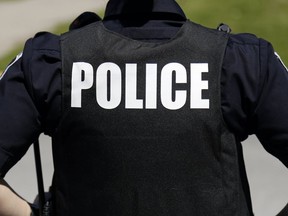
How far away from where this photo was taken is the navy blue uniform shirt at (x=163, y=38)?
1.70m

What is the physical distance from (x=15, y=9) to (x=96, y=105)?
9828 mm

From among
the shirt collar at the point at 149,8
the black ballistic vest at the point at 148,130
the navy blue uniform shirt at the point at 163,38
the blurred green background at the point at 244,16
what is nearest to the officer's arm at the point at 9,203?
the navy blue uniform shirt at the point at 163,38

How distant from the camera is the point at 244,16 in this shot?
984cm

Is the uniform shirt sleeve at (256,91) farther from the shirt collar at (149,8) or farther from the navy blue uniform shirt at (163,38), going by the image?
the shirt collar at (149,8)

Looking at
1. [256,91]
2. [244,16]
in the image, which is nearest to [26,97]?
[256,91]

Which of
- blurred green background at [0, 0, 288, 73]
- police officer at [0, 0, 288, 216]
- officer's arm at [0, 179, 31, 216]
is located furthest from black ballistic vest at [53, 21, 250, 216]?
blurred green background at [0, 0, 288, 73]

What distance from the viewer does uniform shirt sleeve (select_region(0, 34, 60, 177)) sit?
173 centimetres

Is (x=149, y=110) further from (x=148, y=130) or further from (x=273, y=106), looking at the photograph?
(x=273, y=106)

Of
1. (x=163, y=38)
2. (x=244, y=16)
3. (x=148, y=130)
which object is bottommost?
(x=244, y=16)

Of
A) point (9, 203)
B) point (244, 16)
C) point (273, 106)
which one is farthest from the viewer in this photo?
point (244, 16)

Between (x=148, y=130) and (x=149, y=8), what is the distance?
29 cm

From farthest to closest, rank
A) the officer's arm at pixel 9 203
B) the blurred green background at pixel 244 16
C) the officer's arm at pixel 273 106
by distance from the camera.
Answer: the blurred green background at pixel 244 16 → the officer's arm at pixel 9 203 → the officer's arm at pixel 273 106

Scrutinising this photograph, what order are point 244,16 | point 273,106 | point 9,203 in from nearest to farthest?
point 273,106, point 9,203, point 244,16

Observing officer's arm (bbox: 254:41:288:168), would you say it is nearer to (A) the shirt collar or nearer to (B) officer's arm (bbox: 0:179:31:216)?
(A) the shirt collar
